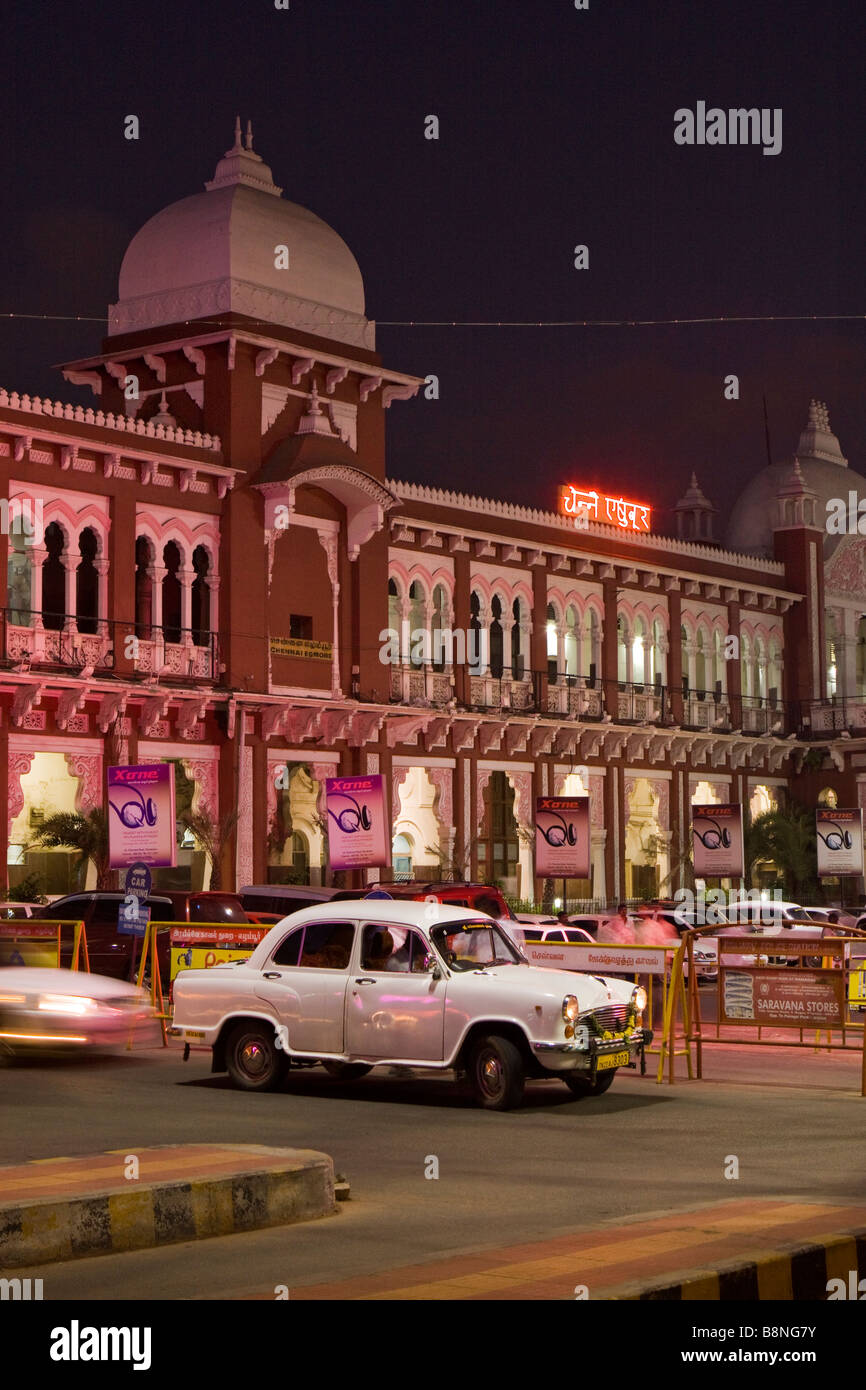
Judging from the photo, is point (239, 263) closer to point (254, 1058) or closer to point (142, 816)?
point (142, 816)

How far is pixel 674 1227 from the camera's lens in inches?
306

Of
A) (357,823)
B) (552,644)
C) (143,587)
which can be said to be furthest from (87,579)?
(552,644)

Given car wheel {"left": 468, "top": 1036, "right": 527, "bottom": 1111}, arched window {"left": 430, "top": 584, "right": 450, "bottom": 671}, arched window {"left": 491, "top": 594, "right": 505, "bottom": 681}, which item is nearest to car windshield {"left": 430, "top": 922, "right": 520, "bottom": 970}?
car wheel {"left": 468, "top": 1036, "right": 527, "bottom": 1111}

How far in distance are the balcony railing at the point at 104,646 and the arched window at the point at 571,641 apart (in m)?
12.8

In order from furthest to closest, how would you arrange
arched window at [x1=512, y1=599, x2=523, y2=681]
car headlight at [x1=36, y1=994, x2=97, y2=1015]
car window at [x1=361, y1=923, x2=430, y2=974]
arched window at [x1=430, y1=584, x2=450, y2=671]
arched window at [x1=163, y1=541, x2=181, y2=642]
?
arched window at [x1=512, y1=599, x2=523, y2=681] < arched window at [x1=430, y1=584, x2=450, y2=671] < arched window at [x1=163, y1=541, x2=181, y2=642] < car headlight at [x1=36, y1=994, x2=97, y2=1015] < car window at [x1=361, y1=923, x2=430, y2=974]

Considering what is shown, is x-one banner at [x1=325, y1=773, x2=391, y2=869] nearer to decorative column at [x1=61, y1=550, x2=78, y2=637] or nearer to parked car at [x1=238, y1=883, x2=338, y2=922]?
parked car at [x1=238, y1=883, x2=338, y2=922]

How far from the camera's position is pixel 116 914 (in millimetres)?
25844

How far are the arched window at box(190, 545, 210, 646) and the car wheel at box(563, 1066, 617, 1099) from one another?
2118cm

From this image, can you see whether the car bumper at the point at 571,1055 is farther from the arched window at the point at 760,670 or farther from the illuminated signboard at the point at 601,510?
the arched window at the point at 760,670

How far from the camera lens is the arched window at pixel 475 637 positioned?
41.8 m

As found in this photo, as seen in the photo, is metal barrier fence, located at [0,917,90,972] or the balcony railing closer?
metal barrier fence, located at [0,917,90,972]

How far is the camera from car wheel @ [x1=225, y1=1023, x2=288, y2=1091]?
48.8 feet

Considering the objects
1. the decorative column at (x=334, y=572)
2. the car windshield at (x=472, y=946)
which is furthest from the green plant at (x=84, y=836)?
the car windshield at (x=472, y=946)
